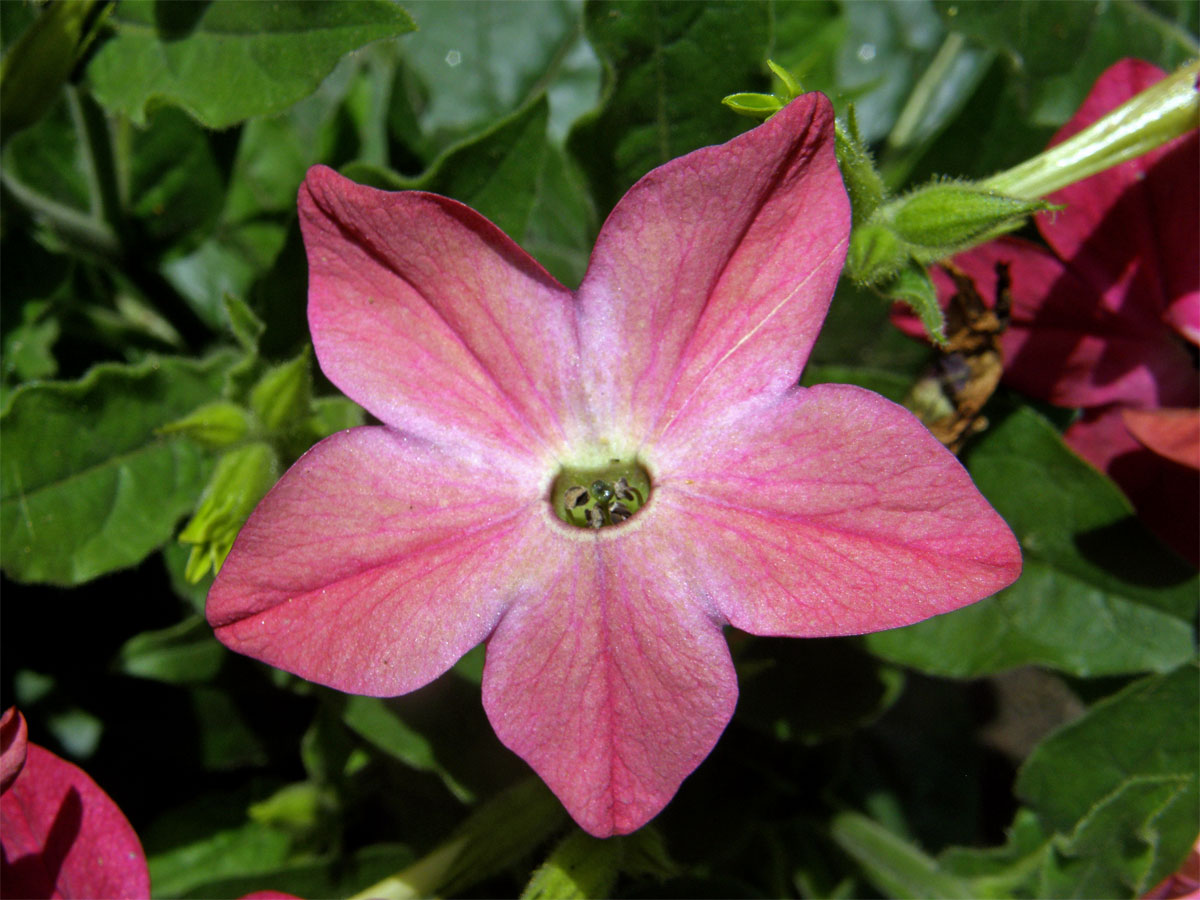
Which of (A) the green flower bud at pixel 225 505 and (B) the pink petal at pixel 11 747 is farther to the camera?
(A) the green flower bud at pixel 225 505

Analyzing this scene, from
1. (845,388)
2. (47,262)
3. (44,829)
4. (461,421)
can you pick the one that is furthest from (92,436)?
(845,388)

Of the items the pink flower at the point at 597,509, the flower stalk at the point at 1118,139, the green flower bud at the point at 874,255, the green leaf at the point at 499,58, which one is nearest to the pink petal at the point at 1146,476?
the flower stalk at the point at 1118,139

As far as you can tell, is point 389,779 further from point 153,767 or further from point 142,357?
point 142,357

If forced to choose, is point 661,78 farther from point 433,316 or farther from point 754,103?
point 433,316

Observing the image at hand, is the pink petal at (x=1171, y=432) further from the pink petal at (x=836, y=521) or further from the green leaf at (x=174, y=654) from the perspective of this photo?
the green leaf at (x=174, y=654)

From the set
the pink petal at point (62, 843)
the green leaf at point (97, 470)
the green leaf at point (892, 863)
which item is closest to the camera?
the pink petal at point (62, 843)

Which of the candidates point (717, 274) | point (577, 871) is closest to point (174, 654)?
point (577, 871)
